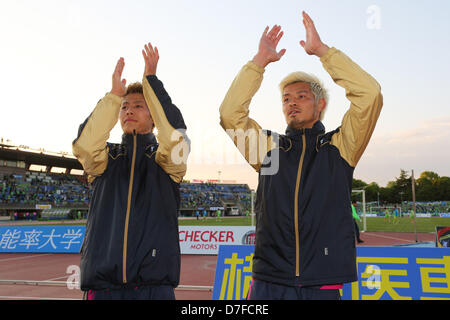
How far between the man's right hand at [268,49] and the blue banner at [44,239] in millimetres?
13361

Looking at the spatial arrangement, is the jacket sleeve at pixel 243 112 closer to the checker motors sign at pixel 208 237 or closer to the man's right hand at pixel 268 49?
the man's right hand at pixel 268 49

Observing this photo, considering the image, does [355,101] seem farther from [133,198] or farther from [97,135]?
[97,135]

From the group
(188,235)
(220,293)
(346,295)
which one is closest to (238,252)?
(220,293)

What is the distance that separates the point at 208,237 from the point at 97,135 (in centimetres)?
1128

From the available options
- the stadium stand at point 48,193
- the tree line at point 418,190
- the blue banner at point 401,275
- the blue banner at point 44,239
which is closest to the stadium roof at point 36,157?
the stadium stand at point 48,193

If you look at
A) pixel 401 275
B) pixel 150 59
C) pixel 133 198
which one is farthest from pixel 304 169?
pixel 401 275

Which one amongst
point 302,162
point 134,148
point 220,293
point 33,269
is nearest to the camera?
point 302,162

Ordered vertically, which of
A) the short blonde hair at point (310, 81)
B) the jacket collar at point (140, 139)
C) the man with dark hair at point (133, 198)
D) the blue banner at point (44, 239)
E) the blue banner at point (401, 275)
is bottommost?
the blue banner at point (44, 239)

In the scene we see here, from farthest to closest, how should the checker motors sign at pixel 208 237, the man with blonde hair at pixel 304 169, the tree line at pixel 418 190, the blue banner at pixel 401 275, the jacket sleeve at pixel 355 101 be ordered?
the tree line at pixel 418 190 < the checker motors sign at pixel 208 237 < the blue banner at pixel 401 275 < the jacket sleeve at pixel 355 101 < the man with blonde hair at pixel 304 169

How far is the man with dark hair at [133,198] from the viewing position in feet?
7.37

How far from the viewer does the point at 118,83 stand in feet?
8.44

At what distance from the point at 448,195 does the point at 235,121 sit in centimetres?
11730

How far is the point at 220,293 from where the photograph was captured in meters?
5.12
